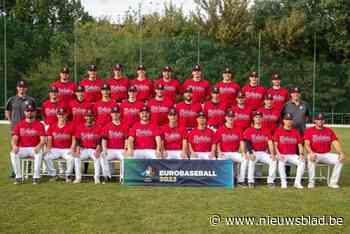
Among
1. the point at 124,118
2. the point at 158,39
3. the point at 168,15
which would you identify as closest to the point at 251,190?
the point at 124,118

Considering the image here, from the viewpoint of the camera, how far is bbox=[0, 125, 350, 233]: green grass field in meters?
6.15

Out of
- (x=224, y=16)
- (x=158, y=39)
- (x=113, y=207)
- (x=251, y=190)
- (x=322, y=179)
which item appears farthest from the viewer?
(x=224, y=16)

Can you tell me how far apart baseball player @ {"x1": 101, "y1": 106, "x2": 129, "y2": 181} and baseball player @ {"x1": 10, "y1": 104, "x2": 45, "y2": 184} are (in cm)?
131

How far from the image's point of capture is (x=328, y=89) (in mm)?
32125

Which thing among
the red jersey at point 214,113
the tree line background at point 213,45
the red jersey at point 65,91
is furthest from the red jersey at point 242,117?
the tree line background at point 213,45

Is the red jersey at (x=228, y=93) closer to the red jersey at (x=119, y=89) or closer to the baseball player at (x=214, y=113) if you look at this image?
the baseball player at (x=214, y=113)

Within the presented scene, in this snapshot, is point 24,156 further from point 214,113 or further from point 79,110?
point 214,113

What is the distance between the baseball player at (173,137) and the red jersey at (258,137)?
4.36 ft

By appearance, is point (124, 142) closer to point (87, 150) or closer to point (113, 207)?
point (87, 150)

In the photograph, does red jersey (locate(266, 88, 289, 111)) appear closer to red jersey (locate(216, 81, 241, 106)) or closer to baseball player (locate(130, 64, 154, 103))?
red jersey (locate(216, 81, 241, 106))

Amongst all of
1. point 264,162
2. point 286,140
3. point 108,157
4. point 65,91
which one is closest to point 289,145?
point 286,140

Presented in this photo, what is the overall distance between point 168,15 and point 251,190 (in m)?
32.4

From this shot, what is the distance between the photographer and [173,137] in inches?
380
